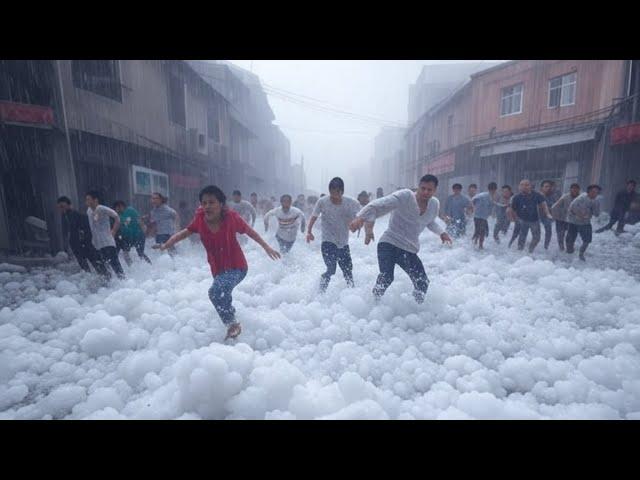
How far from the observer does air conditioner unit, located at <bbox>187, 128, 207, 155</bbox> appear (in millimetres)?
14938

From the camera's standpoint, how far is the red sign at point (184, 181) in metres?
14.0

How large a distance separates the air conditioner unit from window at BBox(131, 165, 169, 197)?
2401 millimetres

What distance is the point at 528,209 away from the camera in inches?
286

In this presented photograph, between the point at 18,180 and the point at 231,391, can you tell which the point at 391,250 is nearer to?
the point at 231,391

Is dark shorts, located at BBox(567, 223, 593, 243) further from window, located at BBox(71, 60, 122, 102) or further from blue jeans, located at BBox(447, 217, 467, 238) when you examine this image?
window, located at BBox(71, 60, 122, 102)

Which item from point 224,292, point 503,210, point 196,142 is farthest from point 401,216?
point 196,142

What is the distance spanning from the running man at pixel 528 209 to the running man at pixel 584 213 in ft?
2.09

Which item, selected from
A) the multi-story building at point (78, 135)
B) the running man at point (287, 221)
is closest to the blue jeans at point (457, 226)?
the running man at point (287, 221)

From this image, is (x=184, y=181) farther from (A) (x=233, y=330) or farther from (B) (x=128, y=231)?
(A) (x=233, y=330)

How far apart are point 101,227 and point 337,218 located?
4.05 meters

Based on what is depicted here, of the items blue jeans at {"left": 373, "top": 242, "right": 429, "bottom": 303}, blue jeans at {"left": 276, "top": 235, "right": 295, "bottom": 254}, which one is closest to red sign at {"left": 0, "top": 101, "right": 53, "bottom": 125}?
blue jeans at {"left": 276, "top": 235, "right": 295, "bottom": 254}
